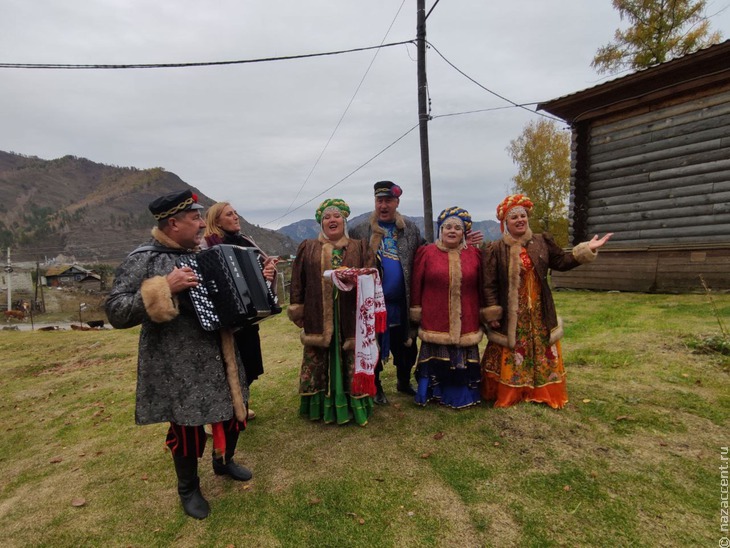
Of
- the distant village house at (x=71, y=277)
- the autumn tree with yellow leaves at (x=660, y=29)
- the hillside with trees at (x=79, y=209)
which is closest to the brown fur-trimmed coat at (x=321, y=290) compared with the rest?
the autumn tree with yellow leaves at (x=660, y=29)

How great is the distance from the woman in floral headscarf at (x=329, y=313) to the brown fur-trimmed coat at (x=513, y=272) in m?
1.22

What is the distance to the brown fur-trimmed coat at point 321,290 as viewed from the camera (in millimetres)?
3568

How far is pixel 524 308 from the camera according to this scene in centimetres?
366

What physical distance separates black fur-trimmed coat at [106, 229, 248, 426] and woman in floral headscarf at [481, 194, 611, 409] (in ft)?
8.33

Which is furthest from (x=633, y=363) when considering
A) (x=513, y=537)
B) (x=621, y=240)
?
(x=621, y=240)

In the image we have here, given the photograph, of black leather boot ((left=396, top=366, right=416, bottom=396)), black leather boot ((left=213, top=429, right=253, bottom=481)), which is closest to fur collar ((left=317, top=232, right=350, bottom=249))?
black leather boot ((left=396, top=366, right=416, bottom=396))

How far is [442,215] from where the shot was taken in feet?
12.7

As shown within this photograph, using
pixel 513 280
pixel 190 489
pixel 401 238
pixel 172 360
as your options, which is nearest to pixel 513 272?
pixel 513 280

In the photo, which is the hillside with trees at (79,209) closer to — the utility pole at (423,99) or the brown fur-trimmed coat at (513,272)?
the utility pole at (423,99)

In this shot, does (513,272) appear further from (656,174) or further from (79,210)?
(79,210)

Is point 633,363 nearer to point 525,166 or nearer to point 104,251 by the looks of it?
point 525,166

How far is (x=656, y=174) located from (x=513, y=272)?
8.03m

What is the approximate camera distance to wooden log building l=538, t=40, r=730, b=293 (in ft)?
26.0

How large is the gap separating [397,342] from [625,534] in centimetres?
242
